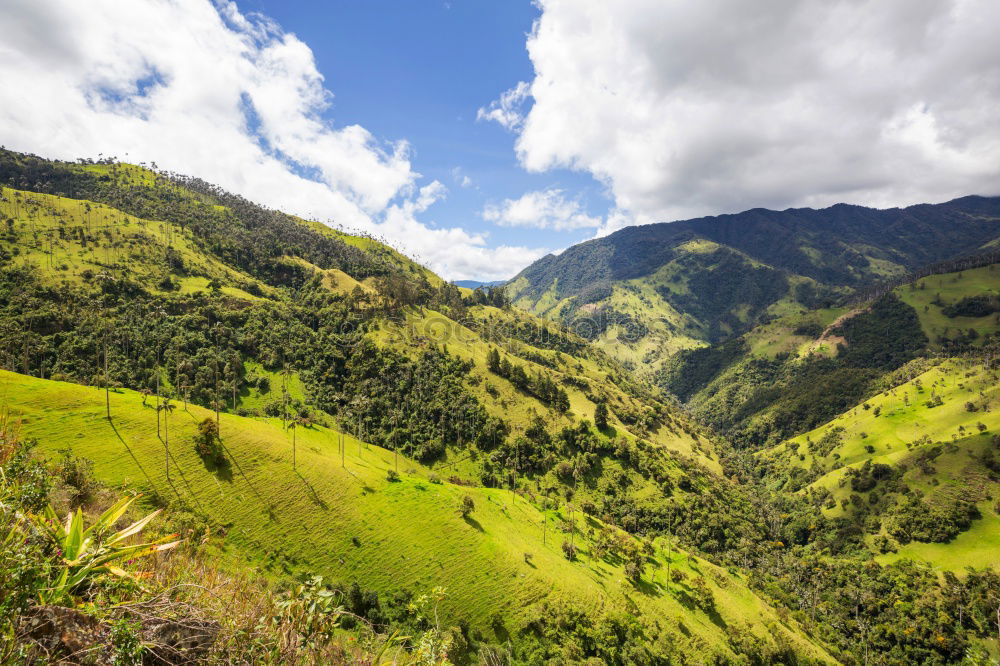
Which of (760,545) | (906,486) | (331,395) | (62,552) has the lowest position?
(760,545)

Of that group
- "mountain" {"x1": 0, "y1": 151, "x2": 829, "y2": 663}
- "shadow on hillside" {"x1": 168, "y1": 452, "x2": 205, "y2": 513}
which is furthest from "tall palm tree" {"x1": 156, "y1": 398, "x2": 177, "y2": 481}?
"shadow on hillside" {"x1": 168, "y1": 452, "x2": 205, "y2": 513}

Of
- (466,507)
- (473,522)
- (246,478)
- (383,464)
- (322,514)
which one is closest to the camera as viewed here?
(246,478)

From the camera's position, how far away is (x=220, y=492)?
65562 millimetres

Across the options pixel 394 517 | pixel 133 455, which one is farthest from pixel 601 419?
pixel 133 455

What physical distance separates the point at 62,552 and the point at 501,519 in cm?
9325

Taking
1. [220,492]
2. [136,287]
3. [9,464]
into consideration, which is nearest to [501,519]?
[220,492]

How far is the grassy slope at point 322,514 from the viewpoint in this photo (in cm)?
6259

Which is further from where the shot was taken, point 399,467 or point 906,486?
point 906,486

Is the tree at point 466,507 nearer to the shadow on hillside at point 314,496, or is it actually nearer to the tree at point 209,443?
the shadow on hillside at point 314,496

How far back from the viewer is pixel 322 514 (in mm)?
69938

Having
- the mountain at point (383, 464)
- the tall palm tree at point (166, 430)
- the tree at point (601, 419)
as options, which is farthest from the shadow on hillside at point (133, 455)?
the tree at point (601, 419)

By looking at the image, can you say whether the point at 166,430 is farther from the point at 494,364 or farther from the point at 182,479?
the point at 494,364

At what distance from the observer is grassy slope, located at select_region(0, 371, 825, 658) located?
62.6 meters

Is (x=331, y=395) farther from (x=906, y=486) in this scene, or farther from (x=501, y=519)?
(x=906, y=486)
